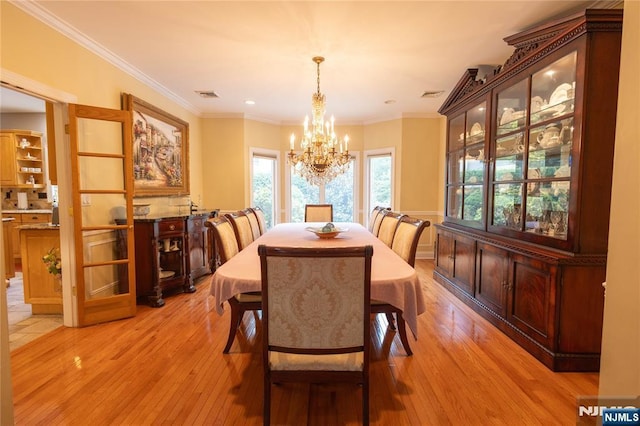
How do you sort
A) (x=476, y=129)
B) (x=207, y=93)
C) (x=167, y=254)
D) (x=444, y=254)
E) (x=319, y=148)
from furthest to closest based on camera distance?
(x=207, y=93), (x=444, y=254), (x=167, y=254), (x=476, y=129), (x=319, y=148)

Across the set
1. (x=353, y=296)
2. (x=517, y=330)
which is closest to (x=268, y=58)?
(x=353, y=296)

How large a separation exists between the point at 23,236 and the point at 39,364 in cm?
171

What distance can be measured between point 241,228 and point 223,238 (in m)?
0.65

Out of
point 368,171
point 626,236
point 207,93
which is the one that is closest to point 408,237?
point 626,236

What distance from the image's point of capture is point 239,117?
17.8 feet

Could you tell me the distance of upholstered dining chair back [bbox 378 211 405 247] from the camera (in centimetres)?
300

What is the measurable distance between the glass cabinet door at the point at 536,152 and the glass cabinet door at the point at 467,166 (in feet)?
1.00

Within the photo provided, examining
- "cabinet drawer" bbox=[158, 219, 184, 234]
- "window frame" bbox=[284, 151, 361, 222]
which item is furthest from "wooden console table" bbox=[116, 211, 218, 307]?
"window frame" bbox=[284, 151, 361, 222]

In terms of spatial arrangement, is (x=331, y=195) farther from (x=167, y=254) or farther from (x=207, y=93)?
(x=167, y=254)

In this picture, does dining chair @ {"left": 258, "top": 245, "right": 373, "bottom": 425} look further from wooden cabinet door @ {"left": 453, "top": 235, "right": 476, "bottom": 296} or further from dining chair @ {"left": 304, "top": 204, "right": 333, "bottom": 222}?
dining chair @ {"left": 304, "top": 204, "right": 333, "bottom": 222}

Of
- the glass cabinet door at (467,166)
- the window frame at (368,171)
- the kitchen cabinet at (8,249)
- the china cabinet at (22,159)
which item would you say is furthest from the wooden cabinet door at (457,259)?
the china cabinet at (22,159)

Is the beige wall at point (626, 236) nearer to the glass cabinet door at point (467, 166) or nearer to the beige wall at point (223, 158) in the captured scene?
the glass cabinet door at point (467, 166)

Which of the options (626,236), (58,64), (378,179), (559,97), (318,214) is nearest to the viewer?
(626,236)

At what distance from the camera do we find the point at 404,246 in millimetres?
2557
